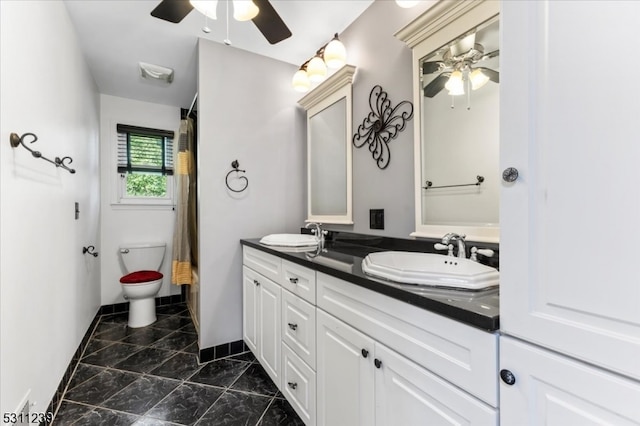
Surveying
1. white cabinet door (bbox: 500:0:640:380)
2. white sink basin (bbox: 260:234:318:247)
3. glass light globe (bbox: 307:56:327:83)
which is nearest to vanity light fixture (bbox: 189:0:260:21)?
glass light globe (bbox: 307:56:327:83)

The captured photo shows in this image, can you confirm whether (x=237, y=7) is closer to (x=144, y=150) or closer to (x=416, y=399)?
(x=416, y=399)

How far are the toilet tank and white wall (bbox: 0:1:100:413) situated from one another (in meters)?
0.80

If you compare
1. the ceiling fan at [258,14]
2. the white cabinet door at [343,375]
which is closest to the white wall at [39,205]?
the ceiling fan at [258,14]

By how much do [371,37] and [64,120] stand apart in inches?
79.3

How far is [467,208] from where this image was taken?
129cm

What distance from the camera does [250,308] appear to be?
6.73 ft

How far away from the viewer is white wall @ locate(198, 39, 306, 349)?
213cm

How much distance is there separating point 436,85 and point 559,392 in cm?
131

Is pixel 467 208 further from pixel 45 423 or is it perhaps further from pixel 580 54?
pixel 45 423

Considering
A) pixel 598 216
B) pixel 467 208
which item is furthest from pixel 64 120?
pixel 598 216

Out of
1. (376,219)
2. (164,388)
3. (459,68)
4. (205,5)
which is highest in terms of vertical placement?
(205,5)

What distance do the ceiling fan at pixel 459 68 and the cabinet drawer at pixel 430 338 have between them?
1.00m

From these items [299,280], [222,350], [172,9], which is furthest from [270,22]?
[222,350]

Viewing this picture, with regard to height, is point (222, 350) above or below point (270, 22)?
below
